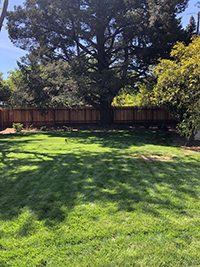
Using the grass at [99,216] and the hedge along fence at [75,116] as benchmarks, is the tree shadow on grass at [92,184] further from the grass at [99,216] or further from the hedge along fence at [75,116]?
the hedge along fence at [75,116]

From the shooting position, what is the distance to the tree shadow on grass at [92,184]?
3.46 m

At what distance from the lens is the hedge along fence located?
2055cm

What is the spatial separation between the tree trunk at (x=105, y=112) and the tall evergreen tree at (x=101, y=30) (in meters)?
1.90

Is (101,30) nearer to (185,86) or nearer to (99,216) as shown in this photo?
(185,86)

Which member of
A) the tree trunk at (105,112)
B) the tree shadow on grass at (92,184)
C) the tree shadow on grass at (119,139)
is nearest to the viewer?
the tree shadow on grass at (92,184)

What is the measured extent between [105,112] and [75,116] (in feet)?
11.1

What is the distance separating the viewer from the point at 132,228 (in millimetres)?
2775

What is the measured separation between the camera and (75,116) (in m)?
20.7

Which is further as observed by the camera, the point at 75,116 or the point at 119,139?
the point at 75,116

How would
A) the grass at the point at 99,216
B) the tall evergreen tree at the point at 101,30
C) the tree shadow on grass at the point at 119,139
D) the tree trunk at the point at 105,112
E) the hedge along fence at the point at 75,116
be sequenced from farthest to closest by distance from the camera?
the hedge along fence at the point at 75,116, the tree trunk at the point at 105,112, the tall evergreen tree at the point at 101,30, the tree shadow on grass at the point at 119,139, the grass at the point at 99,216

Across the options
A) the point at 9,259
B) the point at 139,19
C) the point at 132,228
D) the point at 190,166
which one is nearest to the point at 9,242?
the point at 9,259

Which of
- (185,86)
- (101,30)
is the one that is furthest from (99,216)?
(101,30)

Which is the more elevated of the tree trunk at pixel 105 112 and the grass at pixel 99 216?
the tree trunk at pixel 105 112

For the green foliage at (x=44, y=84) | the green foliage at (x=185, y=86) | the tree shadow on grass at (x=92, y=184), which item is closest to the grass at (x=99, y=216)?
the tree shadow on grass at (x=92, y=184)
